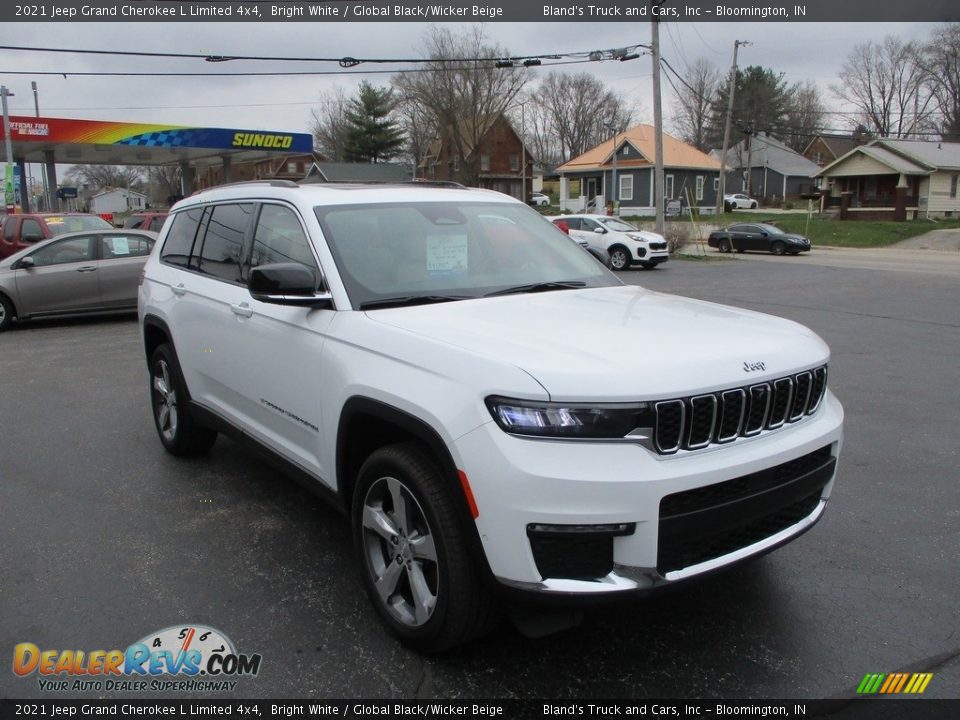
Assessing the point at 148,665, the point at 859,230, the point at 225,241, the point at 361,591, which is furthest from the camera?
the point at 859,230

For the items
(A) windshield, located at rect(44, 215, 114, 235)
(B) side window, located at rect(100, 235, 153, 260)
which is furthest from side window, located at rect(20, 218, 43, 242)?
(B) side window, located at rect(100, 235, 153, 260)

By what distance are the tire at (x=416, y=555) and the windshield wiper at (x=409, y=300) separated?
0.71 meters

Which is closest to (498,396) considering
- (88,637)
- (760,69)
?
Answer: (88,637)

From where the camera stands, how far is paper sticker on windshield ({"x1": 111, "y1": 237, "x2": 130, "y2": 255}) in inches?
505

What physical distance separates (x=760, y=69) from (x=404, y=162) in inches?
1768

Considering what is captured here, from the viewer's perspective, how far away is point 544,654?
10.3ft

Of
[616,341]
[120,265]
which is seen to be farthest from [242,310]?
[120,265]

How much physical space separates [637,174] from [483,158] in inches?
759

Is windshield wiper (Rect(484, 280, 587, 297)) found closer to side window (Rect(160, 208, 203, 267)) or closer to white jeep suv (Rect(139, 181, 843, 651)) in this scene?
white jeep suv (Rect(139, 181, 843, 651))

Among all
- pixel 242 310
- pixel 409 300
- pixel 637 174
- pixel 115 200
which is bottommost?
pixel 242 310

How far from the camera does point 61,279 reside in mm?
12500

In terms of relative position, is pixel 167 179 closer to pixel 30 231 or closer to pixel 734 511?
pixel 30 231

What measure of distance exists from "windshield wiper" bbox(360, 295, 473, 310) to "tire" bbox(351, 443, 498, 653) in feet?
2.33

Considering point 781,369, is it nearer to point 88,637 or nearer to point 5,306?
point 88,637
